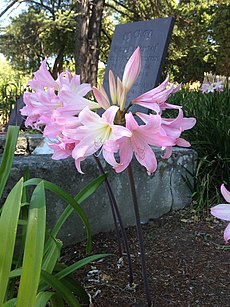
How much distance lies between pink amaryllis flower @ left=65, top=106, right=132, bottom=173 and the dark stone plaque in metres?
2.87

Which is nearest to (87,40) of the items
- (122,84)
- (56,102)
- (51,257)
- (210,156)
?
(210,156)

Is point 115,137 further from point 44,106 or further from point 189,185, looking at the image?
point 189,185

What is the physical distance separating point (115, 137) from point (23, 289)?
49 cm

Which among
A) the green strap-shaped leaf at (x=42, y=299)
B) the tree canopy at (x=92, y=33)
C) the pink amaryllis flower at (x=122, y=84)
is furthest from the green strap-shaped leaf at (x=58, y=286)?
the tree canopy at (x=92, y=33)

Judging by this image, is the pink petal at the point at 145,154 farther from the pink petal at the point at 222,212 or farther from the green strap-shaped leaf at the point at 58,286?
the green strap-shaped leaf at the point at 58,286

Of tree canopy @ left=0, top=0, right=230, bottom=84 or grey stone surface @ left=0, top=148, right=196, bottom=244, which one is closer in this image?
grey stone surface @ left=0, top=148, right=196, bottom=244

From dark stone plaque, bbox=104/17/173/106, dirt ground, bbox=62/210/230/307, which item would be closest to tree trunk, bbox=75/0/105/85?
dark stone plaque, bbox=104/17/173/106

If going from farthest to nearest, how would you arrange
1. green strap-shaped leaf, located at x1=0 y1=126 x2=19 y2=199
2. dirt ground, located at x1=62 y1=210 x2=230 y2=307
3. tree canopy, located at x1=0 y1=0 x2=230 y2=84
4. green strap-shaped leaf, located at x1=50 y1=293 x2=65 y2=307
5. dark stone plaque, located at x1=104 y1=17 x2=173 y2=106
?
tree canopy, located at x1=0 y1=0 x2=230 y2=84 < dark stone plaque, located at x1=104 y1=17 x2=173 y2=106 < dirt ground, located at x1=62 y1=210 x2=230 y2=307 < green strap-shaped leaf, located at x1=0 y1=126 x2=19 y2=199 < green strap-shaped leaf, located at x1=50 y1=293 x2=65 y2=307

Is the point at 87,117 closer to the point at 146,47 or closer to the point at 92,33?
the point at 146,47

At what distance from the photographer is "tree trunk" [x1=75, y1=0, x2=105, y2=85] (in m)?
12.1

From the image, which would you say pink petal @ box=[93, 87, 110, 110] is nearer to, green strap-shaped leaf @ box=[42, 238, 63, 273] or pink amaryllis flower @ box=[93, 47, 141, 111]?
pink amaryllis flower @ box=[93, 47, 141, 111]

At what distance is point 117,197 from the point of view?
267 centimetres

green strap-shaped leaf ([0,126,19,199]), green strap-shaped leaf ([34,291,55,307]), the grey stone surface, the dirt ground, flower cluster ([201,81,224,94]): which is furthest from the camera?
flower cluster ([201,81,224,94])

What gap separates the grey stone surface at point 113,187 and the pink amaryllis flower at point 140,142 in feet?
4.16
